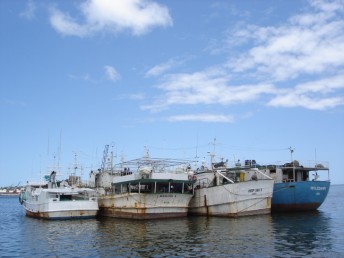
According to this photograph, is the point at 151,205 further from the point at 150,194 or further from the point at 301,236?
the point at 301,236

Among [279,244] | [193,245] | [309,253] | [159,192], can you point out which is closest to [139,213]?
[159,192]

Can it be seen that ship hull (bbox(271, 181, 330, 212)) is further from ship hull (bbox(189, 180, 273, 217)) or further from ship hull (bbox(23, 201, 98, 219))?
ship hull (bbox(23, 201, 98, 219))

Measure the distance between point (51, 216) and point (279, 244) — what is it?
106ft

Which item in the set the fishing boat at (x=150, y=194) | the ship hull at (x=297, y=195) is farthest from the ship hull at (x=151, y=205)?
the ship hull at (x=297, y=195)

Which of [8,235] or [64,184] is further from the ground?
[64,184]

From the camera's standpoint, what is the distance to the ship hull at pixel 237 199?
48719 mm

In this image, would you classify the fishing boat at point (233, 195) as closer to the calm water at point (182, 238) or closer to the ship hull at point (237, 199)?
the ship hull at point (237, 199)

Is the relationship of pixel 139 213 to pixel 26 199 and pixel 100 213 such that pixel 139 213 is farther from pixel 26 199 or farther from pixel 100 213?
pixel 26 199

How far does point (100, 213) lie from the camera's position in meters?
58.4

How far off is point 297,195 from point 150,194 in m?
22.4

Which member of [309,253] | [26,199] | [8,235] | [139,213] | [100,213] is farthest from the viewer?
[26,199]

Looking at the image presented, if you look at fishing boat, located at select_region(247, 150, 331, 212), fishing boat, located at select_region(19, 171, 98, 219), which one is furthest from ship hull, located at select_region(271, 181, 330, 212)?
fishing boat, located at select_region(19, 171, 98, 219)

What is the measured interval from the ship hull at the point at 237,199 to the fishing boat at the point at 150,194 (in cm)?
290

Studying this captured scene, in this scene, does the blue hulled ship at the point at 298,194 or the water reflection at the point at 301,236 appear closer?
the water reflection at the point at 301,236
